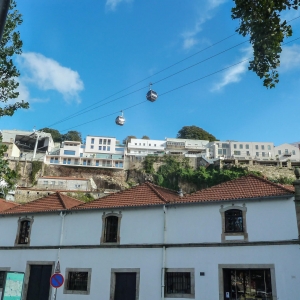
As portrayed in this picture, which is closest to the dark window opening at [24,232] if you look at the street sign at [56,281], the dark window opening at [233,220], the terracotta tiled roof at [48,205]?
the terracotta tiled roof at [48,205]

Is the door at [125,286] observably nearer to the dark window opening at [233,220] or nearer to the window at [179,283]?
the window at [179,283]

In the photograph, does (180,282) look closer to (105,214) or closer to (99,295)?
(99,295)

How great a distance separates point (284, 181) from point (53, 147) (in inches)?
2113

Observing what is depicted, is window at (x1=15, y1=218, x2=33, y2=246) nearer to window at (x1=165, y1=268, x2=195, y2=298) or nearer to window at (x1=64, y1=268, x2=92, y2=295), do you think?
window at (x1=64, y1=268, x2=92, y2=295)

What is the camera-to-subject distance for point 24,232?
A: 23.4m

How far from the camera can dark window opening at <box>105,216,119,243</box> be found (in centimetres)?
2066

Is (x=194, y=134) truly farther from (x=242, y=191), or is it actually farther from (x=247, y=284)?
(x=247, y=284)

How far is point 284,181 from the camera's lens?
229 ft

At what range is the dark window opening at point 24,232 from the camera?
23.1 metres

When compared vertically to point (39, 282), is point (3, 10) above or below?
above

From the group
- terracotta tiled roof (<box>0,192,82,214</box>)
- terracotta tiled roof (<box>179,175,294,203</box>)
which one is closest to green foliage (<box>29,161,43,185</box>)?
terracotta tiled roof (<box>0,192,82,214</box>)

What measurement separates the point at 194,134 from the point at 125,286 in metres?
90.2

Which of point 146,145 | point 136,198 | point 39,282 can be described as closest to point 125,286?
point 136,198

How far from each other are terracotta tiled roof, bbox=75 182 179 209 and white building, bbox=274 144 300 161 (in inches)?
2959
